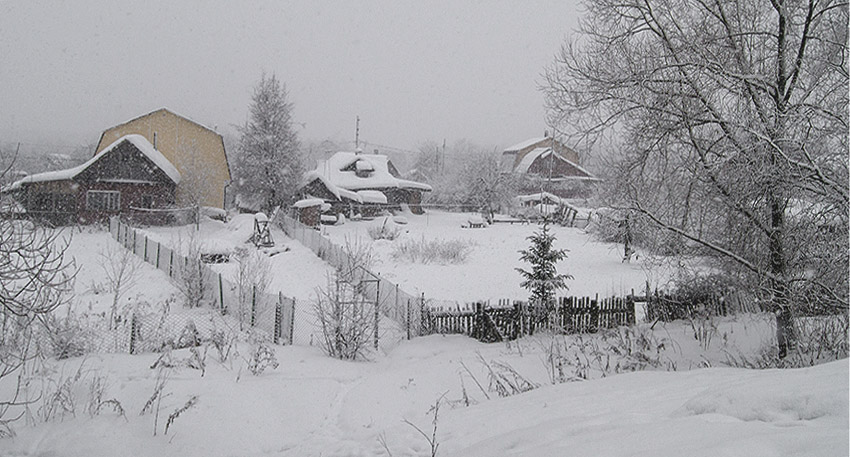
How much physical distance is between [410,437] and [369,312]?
513 cm

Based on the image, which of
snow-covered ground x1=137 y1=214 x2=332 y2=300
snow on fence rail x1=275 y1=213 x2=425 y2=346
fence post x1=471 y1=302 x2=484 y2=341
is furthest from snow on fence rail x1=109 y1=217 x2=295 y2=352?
fence post x1=471 y1=302 x2=484 y2=341

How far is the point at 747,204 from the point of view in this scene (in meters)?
7.98

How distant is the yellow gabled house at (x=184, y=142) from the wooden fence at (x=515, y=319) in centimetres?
2760

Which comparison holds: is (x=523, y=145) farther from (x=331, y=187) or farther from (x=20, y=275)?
(x=20, y=275)

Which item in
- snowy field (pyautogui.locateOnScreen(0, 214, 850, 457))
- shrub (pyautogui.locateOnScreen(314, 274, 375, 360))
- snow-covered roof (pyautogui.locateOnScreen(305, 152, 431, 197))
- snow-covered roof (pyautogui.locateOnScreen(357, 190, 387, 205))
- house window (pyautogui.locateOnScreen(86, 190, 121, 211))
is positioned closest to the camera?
snowy field (pyautogui.locateOnScreen(0, 214, 850, 457))

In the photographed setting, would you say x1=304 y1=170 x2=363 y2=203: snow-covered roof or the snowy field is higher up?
x1=304 y1=170 x2=363 y2=203: snow-covered roof

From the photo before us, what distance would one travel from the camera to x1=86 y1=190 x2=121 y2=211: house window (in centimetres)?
3078

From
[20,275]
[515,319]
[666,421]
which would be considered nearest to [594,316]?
[515,319]

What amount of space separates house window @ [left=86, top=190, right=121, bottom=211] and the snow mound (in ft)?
113

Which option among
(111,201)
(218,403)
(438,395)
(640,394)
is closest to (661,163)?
(640,394)

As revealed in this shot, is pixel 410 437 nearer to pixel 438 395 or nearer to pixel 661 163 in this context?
pixel 438 395

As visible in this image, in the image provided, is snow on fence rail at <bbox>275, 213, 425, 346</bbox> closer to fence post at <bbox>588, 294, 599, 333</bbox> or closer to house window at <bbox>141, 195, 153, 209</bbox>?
fence post at <bbox>588, 294, 599, 333</bbox>

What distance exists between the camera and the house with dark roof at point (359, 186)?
41.3 m

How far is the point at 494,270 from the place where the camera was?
2208 cm
